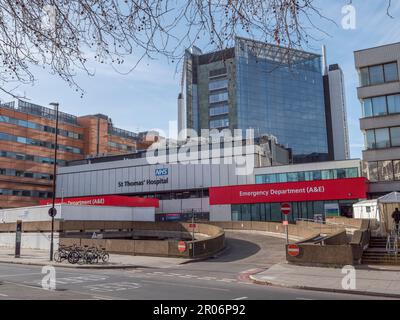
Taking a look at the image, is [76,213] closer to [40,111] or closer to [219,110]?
[40,111]

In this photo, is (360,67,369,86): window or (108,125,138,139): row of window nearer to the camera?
(360,67,369,86): window

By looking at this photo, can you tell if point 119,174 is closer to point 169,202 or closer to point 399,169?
point 169,202

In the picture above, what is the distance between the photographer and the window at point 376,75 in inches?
1901

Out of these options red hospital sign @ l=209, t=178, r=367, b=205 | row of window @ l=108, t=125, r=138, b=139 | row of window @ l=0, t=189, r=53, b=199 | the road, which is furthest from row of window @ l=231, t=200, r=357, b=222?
row of window @ l=108, t=125, r=138, b=139

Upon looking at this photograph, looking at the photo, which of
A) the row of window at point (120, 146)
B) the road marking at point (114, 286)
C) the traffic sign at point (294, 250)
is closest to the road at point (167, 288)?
the road marking at point (114, 286)

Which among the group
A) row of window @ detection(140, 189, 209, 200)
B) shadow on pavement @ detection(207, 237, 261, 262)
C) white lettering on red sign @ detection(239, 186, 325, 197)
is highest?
row of window @ detection(140, 189, 209, 200)

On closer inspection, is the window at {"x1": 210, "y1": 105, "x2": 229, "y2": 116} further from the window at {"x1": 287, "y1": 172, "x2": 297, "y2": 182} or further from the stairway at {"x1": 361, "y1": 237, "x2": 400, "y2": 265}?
the stairway at {"x1": 361, "y1": 237, "x2": 400, "y2": 265}

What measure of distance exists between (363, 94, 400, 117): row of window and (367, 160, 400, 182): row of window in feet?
18.6

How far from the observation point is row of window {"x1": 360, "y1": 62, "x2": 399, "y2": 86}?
47.6 metres

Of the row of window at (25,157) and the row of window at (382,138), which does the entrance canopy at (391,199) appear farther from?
the row of window at (25,157)

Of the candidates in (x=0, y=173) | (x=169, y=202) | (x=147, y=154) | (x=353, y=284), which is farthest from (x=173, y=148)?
(x=353, y=284)

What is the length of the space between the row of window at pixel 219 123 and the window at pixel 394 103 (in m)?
81.2

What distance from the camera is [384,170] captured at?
160 feet

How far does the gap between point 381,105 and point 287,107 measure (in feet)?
297
